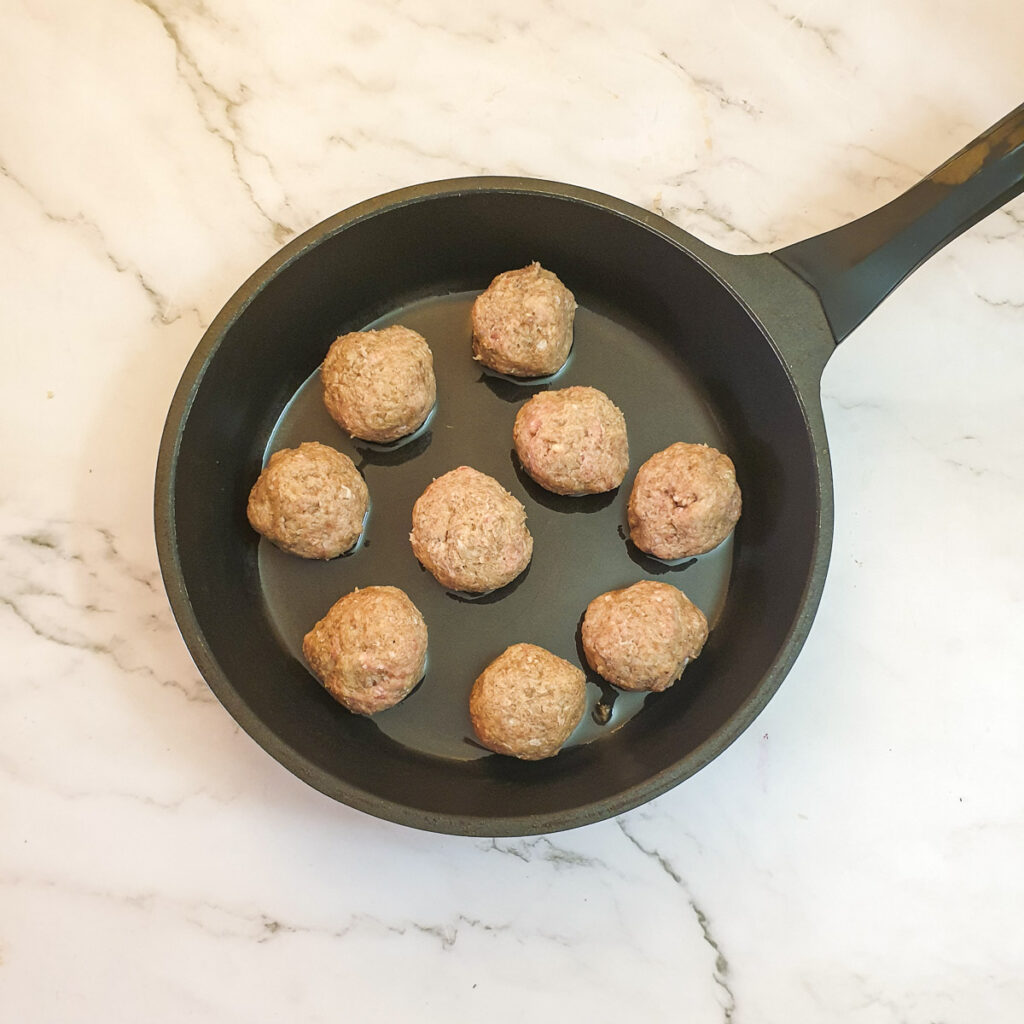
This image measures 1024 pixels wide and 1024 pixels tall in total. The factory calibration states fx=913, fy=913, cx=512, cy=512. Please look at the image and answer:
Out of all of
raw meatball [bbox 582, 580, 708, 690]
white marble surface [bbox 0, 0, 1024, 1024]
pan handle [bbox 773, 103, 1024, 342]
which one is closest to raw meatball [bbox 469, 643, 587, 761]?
raw meatball [bbox 582, 580, 708, 690]

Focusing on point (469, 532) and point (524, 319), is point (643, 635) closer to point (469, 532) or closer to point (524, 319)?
point (469, 532)

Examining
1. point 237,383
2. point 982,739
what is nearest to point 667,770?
point 982,739

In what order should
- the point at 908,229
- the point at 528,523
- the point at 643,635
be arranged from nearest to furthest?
the point at 908,229, the point at 643,635, the point at 528,523

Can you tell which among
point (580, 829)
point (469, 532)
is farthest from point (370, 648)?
point (580, 829)

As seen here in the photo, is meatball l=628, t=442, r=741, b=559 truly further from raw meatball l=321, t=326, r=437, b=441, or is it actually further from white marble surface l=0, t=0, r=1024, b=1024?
raw meatball l=321, t=326, r=437, b=441

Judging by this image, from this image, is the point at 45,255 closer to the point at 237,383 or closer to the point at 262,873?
the point at 237,383

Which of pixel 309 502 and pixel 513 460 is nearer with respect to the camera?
pixel 309 502

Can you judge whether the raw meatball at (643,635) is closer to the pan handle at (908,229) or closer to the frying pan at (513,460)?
the frying pan at (513,460)
